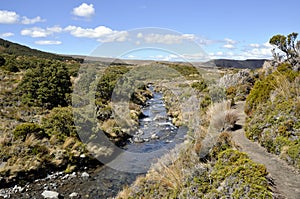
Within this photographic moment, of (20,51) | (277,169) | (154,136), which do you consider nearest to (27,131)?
(154,136)

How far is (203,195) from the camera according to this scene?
6355mm

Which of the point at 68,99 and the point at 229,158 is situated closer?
the point at 229,158

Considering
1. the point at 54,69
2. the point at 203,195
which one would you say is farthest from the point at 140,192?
the point at 54,69

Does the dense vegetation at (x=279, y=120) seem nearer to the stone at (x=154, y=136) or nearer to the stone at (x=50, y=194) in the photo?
the stone at (x=50, y=194)

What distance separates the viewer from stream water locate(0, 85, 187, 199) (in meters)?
12.2

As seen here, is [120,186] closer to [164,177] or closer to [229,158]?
[164,177]

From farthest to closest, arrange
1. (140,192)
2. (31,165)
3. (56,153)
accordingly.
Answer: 1. (56,153)
2. (31,165)
3. (140,192)

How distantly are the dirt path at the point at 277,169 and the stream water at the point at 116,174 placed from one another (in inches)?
235

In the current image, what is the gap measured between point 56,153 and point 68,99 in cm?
871

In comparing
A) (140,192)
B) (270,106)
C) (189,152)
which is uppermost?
(270,106)

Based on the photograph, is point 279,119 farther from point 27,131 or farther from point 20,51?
point 20,51

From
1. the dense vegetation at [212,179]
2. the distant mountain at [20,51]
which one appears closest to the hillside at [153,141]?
the dense vegetation at [212,179]

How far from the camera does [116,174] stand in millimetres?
13930

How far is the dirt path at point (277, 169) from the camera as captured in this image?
232 inches
